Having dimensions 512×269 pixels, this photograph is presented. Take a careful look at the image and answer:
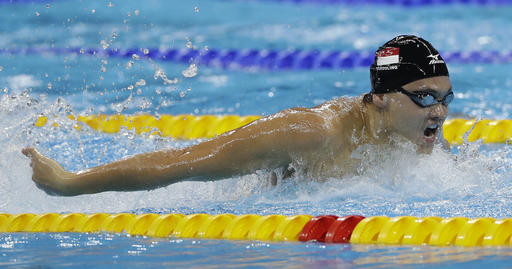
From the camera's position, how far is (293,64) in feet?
22.9

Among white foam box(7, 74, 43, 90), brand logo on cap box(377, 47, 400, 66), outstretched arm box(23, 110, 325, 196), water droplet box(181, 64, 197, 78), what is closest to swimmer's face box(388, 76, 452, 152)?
brand logo on cap box(377, 47, 400, 66)

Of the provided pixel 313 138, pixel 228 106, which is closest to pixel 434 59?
pixel 313 138

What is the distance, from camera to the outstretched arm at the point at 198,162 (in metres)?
2.90

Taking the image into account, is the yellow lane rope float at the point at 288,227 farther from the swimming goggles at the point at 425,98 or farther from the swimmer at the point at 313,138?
the swimming goggles at the point at 425,98

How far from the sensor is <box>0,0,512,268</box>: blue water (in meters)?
2.61

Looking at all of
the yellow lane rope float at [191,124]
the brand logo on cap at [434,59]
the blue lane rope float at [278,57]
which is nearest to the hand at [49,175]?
the brand logo on cap at [434,59]

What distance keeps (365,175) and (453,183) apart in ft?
1.32

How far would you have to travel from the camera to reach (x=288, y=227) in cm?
277

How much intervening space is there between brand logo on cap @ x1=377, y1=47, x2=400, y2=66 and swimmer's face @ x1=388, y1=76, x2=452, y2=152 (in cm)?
12

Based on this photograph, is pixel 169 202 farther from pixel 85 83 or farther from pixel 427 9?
pixel 427 9

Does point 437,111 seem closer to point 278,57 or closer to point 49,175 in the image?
point 49,175

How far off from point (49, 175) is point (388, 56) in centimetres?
140

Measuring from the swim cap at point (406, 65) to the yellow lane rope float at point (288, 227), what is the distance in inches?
25.5

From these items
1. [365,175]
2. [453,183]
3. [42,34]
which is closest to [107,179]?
[365,175]
